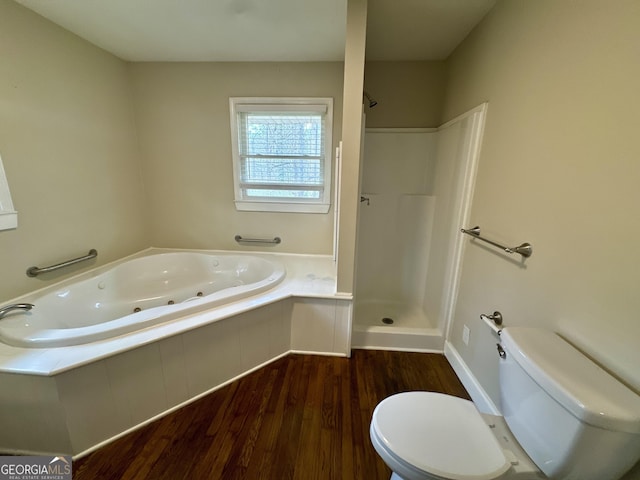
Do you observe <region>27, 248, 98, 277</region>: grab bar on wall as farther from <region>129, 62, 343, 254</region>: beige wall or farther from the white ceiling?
the white ceiling

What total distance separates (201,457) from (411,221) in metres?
2.19

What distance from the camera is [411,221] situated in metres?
2.34

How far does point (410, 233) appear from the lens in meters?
2.37

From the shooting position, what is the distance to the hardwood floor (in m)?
1.13

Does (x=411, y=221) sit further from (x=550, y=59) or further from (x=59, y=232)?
(x=59, y=232)

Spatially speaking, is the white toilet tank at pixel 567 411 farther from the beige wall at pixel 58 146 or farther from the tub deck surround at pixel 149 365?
the beige wall at pixel 58 146

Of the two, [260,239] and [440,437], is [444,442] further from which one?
Answer: [260,239]

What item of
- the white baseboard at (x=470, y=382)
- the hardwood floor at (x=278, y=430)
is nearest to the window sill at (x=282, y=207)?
the hardwood floor at (x=278, y=430)

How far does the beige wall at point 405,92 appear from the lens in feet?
6.88

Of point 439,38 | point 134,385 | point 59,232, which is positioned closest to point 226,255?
point 59,232

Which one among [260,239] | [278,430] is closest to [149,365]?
[278,430]

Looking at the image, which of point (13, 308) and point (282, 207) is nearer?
point (13, 308)

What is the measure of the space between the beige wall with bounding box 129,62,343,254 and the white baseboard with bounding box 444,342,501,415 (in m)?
1.36

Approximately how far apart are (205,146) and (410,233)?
2142 millimetres
